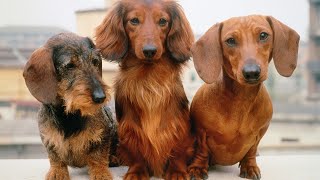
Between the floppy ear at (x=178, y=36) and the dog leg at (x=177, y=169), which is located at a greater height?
the floppy ear at (x=178, y=36)

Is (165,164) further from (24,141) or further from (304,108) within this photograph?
(304,108)

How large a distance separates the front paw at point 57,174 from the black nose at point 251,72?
855 mm

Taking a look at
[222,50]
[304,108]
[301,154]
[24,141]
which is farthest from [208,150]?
[304,108]

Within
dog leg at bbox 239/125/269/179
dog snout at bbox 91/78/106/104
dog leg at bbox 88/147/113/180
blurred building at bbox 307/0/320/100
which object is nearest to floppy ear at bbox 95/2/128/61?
dog snout at bbox 91/78/106/104

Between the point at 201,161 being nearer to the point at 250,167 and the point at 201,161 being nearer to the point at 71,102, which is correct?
the point at 250,167

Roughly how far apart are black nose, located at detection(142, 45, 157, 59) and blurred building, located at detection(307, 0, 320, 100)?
1237 cm

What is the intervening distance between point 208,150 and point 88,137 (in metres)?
0.53

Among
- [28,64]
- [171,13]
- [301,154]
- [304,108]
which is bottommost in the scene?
[304,108]

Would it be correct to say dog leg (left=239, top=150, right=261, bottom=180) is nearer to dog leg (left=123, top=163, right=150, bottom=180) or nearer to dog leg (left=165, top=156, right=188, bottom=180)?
dog leg (left=165, top=156, right=188, bottom=180)

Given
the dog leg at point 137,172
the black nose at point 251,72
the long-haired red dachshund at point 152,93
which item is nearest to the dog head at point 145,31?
the long-haired red dachshund at point 152,93

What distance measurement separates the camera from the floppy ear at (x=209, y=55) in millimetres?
1863

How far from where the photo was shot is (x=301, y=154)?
2.82 metres

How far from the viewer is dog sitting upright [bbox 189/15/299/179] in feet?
5.84

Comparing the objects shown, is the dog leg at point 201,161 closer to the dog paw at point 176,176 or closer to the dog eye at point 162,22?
the dog paw at point 176,176
